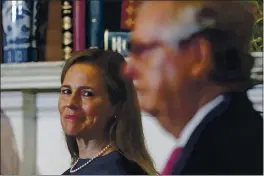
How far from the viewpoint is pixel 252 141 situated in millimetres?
1144

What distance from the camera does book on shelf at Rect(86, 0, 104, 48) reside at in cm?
122

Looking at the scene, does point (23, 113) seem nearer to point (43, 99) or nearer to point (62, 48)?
Result: point (43, 99)

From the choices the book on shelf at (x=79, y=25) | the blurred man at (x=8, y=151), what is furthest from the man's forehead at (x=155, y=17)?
the blurred man at (x=8, y=151)

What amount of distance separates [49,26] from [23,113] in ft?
0.71

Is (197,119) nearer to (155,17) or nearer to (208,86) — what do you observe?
(208,86)

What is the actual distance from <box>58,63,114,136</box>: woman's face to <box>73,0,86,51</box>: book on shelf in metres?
0.05

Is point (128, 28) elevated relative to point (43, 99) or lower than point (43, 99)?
elevated

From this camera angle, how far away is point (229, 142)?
3.75ft

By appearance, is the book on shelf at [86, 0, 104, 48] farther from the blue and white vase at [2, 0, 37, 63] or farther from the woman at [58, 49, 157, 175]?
the blue and white vase at [2, 0, 37, 63]

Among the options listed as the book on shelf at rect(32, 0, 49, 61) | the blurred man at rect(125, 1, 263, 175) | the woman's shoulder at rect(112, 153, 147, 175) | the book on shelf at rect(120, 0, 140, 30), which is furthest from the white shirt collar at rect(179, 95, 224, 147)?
the book on shelf at rect(32, 0, 49, 61)

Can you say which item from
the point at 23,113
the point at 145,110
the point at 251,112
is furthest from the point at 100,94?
the point at 251,112

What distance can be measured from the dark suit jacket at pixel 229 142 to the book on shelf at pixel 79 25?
325mm

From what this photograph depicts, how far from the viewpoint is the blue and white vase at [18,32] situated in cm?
125

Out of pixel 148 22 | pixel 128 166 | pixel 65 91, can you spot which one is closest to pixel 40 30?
pixel 65 91
